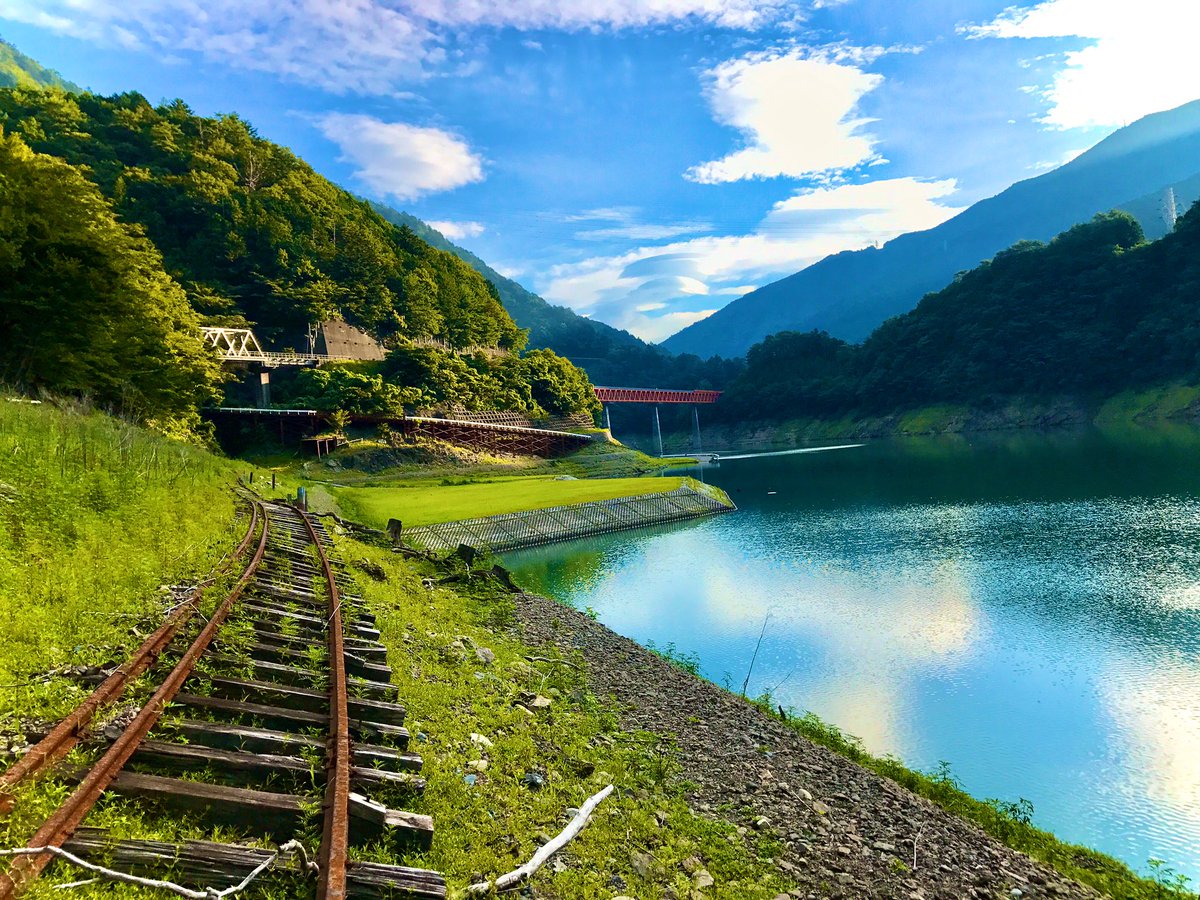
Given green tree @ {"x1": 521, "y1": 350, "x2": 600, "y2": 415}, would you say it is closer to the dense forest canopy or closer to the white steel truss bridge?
the dense forest canopy

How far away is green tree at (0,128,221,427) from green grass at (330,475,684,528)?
50.6 feet

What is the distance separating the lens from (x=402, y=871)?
13.5ft

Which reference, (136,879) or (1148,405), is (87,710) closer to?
(136,879)

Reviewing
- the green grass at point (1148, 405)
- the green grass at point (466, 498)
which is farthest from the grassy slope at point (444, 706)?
the green grass at point (1148, 405)

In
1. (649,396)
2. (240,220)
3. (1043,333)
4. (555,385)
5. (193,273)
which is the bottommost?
(649,396)

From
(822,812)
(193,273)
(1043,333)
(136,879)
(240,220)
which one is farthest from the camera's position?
(1043,333)

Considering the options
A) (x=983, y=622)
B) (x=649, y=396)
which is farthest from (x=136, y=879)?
(x=649, y=396)

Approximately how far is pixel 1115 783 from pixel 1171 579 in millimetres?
16376

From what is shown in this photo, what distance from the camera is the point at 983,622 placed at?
20031 millimetres

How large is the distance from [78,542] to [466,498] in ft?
123

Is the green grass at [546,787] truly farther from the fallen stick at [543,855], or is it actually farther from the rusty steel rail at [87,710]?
the rusty steel rail at [87,710]

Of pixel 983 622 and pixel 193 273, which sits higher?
pixel 193 273

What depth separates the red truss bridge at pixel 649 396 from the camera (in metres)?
143

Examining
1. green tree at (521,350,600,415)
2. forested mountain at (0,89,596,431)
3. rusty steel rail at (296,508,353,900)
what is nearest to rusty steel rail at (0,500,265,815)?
rusty steel rail at (296,508,353,900)
